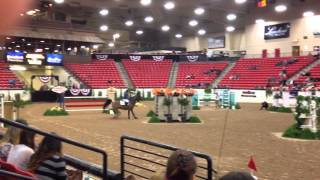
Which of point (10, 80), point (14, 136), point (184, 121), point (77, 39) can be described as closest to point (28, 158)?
point (14, 136)

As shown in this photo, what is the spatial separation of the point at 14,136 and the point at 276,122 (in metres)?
13.5

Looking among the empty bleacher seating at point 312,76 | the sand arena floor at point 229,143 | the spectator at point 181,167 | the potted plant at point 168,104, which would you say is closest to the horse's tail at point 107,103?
the sand arena floor at point 229,143

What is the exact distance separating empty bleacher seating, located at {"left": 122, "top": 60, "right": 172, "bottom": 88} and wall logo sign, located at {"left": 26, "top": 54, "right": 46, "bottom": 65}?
909cm

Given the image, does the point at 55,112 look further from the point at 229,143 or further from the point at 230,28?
the point at 230,28

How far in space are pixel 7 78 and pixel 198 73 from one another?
17136mm

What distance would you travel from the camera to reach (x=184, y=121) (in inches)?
666

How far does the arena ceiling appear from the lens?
35625 millimetres

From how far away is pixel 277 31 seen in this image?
3838cm

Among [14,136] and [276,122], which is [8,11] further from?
[276,122]

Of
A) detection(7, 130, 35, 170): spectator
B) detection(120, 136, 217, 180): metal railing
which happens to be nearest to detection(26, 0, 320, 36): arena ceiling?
detection(120, 136, 217, 180): metal railing

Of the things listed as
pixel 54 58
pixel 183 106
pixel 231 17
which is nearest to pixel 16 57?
pixel 54 58

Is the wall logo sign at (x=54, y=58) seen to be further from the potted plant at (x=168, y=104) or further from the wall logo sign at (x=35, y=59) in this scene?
the potted plant at (x=168, y=104)

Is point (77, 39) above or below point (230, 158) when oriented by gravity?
above

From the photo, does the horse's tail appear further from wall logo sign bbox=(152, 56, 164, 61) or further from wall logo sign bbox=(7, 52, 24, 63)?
wall logo sign bbox=(152, 56, 164, 61)
